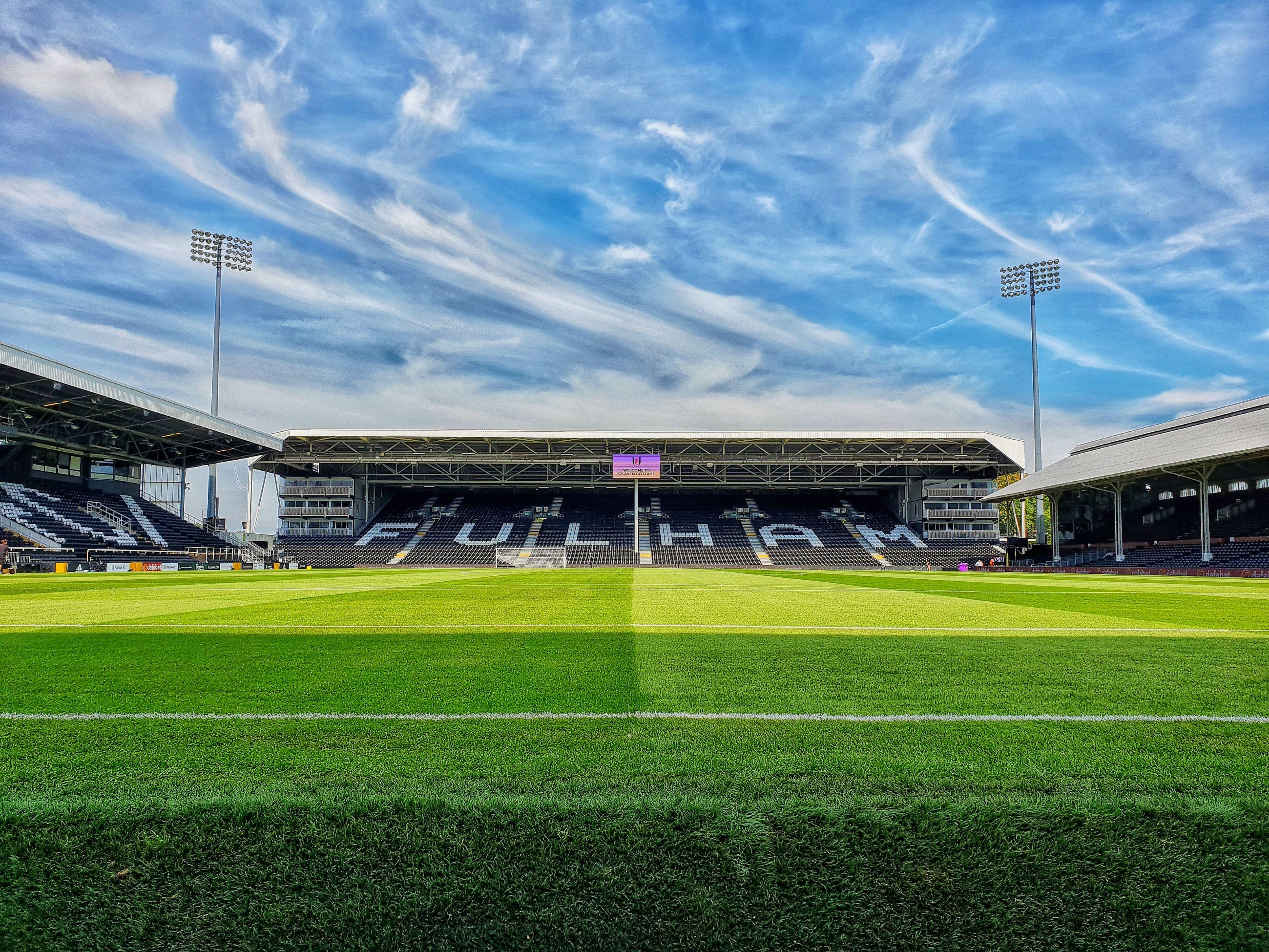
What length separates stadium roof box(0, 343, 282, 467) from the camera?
98.3ft

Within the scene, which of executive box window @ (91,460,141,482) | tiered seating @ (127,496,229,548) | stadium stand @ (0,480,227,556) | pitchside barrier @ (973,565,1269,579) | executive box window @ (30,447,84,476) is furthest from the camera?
executive box window @ (91,460,141,482)

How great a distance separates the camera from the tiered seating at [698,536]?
49625mm

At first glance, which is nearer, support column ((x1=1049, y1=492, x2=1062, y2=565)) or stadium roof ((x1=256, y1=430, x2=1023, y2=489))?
support column ((x1=1049, y1=492, x2=1062, y2=565))

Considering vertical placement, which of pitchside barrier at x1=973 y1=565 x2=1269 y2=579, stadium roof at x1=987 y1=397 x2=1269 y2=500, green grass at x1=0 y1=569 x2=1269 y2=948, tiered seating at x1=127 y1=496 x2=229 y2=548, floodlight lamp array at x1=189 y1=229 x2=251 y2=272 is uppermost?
floodlight lamp array at x1=189 y1=229 x2=251 y2=272

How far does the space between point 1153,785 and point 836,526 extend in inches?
2235

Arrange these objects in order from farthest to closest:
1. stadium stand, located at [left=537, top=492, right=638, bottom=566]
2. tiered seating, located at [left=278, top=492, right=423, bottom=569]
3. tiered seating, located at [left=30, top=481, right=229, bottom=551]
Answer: stadium stand, located at [left=537, top=492, right=638, bottom=566], tiered seating, located at [left=278, top=492, right=423, bottom=569], tiered seating, located at [left=30, top=481, right=229, bottom=551]

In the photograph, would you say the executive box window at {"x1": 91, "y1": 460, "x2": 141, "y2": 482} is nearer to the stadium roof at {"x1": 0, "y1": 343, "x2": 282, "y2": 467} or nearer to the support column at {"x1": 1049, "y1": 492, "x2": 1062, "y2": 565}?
the stadium roof at {"x1": 0, "y1": 343, "x2": 282, "y2": 467}

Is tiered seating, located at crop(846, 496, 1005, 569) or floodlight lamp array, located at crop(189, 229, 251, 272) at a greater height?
floodlight lamp array, located at crop(189, 229, 251, 272)

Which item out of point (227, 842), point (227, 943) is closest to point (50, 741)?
point (227, 842)

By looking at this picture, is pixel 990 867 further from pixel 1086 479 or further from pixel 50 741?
pixel 1086 479

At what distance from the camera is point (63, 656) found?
5.31 m

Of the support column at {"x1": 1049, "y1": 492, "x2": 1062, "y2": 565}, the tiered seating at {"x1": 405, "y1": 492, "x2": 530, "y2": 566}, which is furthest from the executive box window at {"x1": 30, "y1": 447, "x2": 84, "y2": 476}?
the support column at {"x1": 1049, "y1": 492, "x2": 1062, "y2": 565}

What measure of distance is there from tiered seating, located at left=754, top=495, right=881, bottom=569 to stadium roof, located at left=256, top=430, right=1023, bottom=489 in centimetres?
264

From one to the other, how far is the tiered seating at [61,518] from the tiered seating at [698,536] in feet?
101
